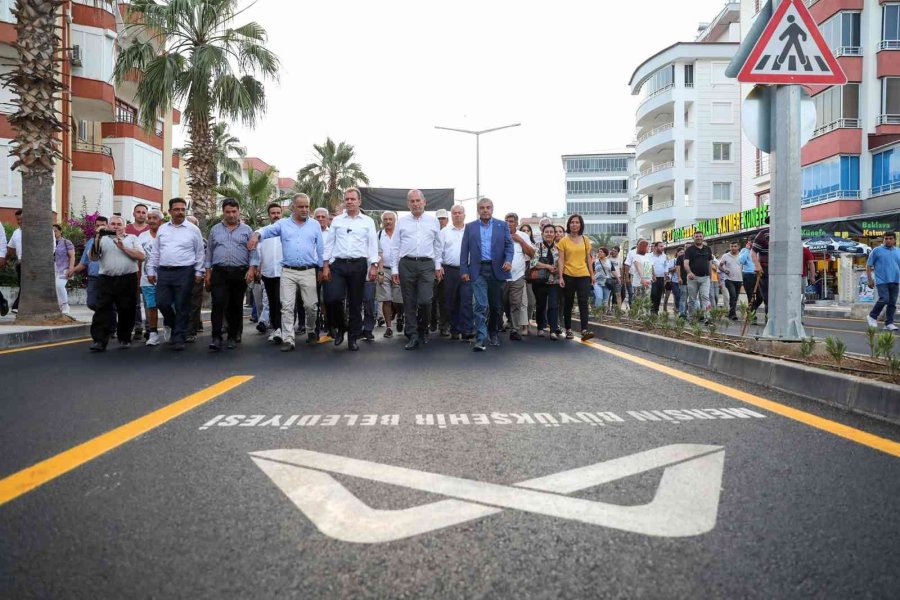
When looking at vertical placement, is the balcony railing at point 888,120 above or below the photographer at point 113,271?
above

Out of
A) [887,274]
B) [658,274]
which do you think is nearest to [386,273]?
[658,274]

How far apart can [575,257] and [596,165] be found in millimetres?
94098

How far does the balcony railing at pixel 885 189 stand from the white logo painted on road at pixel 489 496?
1126 inches

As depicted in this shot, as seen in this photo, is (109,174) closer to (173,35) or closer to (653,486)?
(173,35)

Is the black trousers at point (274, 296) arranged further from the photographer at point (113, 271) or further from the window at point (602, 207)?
the window at point (602, 207)

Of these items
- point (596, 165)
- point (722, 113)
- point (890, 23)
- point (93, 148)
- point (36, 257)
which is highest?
point (596, 165)

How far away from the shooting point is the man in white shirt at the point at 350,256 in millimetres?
9109

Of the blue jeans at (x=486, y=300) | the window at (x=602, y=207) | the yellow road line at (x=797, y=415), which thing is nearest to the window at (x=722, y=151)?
the blue jeans at (x=486, y=300)

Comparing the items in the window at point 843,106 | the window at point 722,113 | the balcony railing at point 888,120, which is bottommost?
the balcony railing at point 888,120

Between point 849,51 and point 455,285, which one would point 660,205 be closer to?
point 849,51

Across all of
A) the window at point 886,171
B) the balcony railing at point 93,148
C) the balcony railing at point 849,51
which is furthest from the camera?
the balcony railing at point 849,51

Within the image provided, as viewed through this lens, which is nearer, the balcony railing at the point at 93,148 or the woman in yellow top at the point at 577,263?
the woman in yellow top at the point at 577,263

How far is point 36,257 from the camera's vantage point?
38.1 ft

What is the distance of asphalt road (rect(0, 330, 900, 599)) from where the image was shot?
2.05 m
